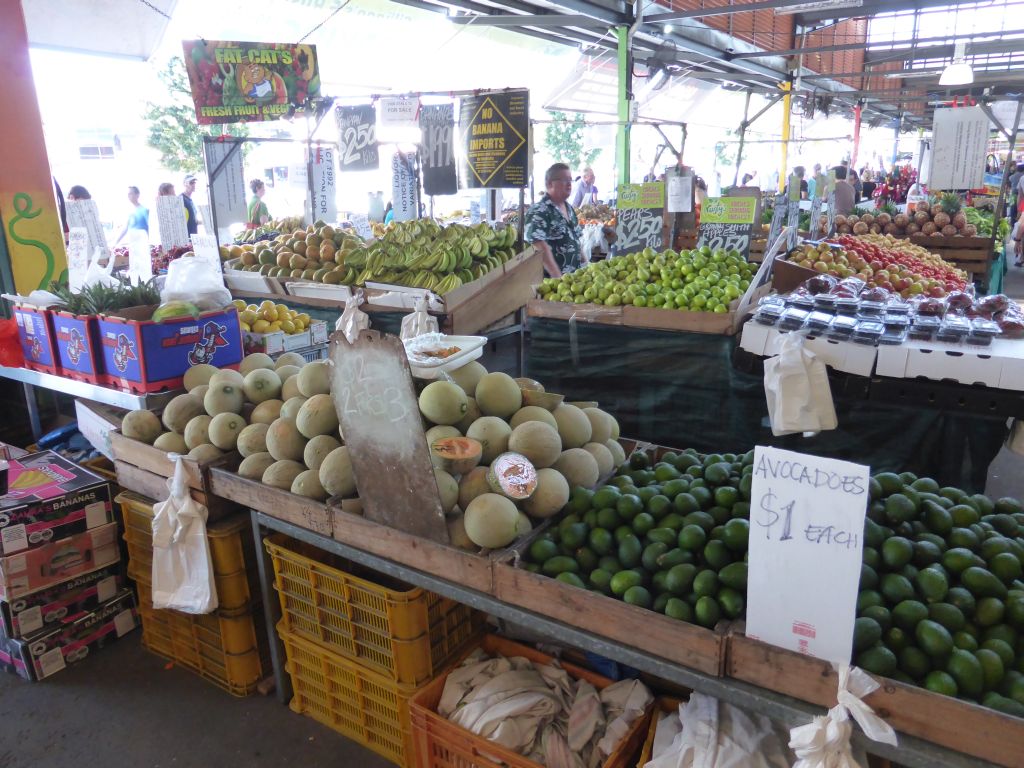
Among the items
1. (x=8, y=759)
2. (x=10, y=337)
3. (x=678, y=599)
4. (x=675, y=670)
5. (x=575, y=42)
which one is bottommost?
(x=8, y=759)

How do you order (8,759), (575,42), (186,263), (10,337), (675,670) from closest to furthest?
(675,670), (8,759), (186,263), (10,337), (575,42)

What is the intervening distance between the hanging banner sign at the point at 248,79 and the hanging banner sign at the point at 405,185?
1032 mm

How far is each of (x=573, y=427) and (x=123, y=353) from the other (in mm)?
2060

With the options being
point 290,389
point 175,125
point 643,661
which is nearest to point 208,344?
point 290,389

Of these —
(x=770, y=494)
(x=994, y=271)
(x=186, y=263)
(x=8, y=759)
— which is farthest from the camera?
(x=994, y=271)

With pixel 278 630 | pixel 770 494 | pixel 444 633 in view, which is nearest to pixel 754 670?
pixel 770 494

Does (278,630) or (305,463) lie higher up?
(305,463)

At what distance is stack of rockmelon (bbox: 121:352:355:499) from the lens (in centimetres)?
227

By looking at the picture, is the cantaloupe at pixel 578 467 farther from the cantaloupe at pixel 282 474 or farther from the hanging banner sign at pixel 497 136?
the hanging banner sign at pixel 497 136

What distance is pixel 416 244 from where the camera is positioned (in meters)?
5.79

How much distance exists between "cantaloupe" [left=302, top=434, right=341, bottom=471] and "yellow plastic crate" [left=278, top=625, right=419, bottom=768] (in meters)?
0.63

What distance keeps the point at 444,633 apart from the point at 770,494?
130cm

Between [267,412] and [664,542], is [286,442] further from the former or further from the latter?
[664,542]

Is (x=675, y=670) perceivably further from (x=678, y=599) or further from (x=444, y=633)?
(x=444, y=633)
